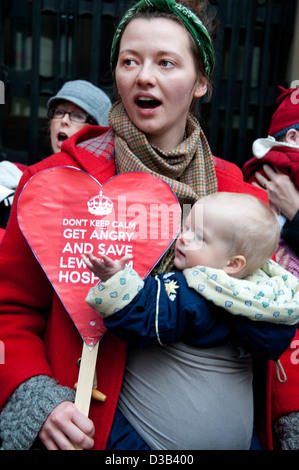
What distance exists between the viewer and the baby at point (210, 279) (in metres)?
1.31

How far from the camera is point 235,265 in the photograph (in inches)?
58.7

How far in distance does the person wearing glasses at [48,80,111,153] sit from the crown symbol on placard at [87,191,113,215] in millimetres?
1689

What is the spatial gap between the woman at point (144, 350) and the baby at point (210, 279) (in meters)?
0.09

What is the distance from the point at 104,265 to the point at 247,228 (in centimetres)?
44

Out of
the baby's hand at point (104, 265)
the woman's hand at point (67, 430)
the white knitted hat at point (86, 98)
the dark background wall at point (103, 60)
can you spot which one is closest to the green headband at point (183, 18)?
the baby's hand at point (104, 265)

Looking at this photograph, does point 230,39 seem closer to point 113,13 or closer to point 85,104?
point 113,13

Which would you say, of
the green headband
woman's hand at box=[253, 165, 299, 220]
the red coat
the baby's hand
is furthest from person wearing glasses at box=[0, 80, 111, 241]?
the baby's hand

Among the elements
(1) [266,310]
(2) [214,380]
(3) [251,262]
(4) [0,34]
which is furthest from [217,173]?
(4) [0,34]

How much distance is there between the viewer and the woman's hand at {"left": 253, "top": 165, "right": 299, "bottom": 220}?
2.33 meters

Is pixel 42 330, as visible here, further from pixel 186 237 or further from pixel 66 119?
pixel 66 119

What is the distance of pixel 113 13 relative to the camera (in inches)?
144

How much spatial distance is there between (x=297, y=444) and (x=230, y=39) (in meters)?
2.96

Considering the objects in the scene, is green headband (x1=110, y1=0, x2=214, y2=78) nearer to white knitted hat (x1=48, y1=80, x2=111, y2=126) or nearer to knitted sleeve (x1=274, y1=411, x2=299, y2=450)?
knitted sleeve (x1=274, y1=411, x2=299, y2=450)
